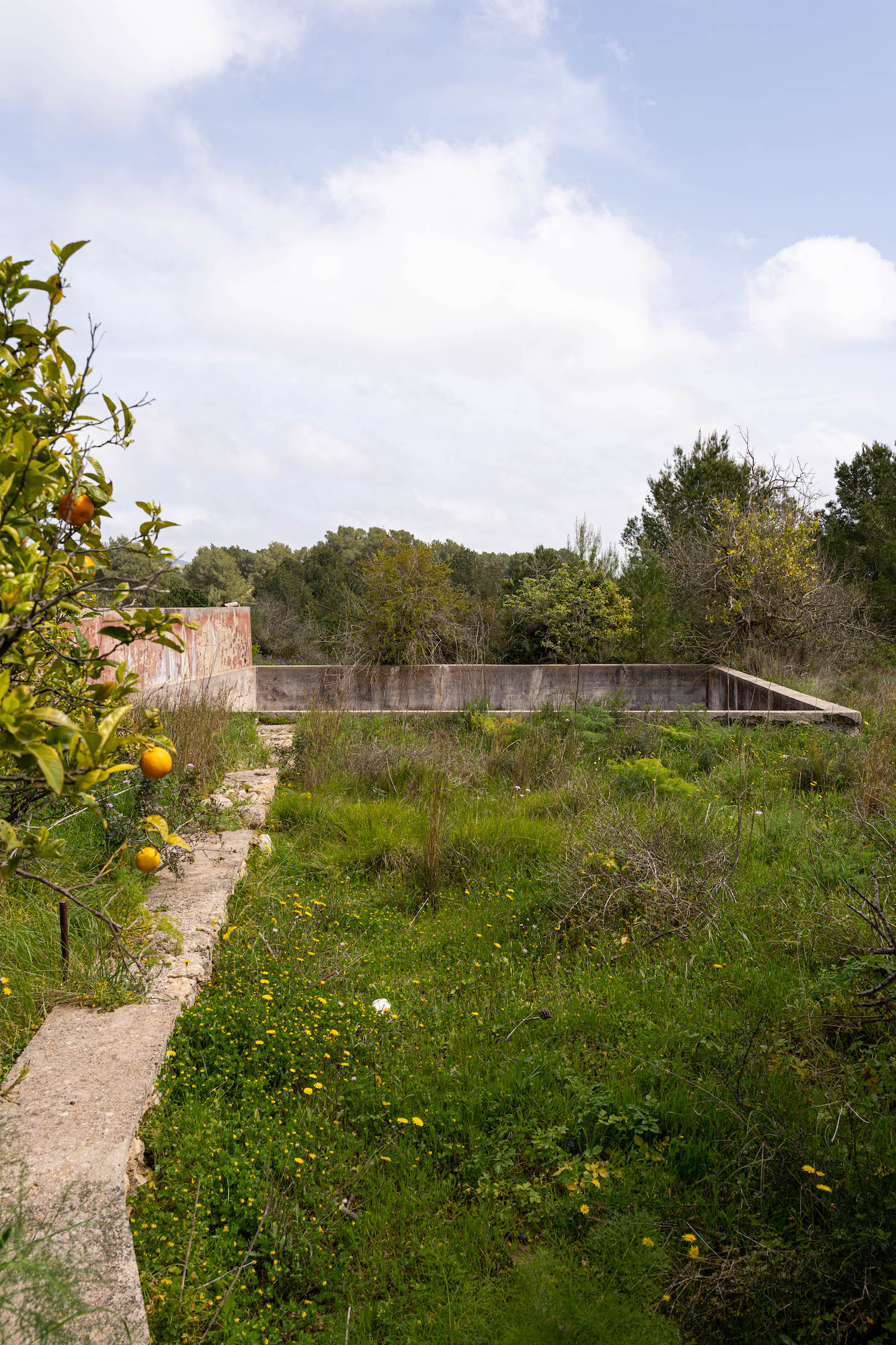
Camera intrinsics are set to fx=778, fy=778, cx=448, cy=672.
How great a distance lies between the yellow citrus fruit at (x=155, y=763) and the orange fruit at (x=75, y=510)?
0.51 metres

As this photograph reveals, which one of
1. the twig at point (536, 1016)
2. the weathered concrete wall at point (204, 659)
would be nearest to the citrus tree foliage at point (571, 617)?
the weathered concrete wall at point (204, 659)

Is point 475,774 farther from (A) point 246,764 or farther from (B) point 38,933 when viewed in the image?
(B) point 38,933

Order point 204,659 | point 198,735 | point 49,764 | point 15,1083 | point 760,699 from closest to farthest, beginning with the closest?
point 49,764
point 15,1083
point 198,735
point 760,699
point 204,659

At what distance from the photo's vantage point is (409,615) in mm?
10828

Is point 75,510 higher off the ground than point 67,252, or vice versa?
point 67,252

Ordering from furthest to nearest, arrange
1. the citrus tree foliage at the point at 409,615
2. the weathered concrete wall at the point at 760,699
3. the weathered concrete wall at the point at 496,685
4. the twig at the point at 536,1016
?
the citrus tree foliage at the point at 409,615, the weathered concrete wall at the point at 496,685, the weathered concrete wall at the point at 760,699, the twig at the point at 536,1016

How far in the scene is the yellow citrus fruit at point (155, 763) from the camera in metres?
1.68

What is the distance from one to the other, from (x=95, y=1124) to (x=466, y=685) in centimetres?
828

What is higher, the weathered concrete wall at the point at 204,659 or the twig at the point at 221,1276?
the weathered concrete wall at the point at 204,659

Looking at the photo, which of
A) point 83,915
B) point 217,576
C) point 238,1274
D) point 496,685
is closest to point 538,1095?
point 238,1274

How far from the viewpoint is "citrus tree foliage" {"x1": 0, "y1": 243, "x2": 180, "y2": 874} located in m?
1.13

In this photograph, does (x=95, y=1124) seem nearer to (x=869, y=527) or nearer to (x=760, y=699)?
(x=760, y=699)

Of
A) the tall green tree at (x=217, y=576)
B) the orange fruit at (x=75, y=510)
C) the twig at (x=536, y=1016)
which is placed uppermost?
the tall green tree at (x=217, y=576)

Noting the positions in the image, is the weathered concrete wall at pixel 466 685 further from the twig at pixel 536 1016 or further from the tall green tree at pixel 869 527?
the twig at pixel 536 1016
